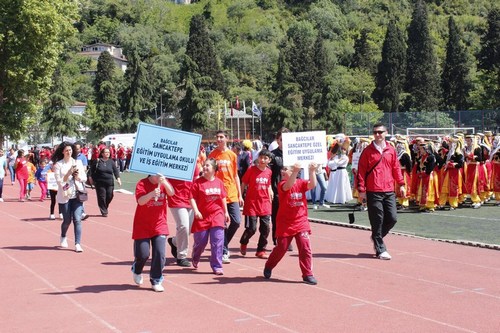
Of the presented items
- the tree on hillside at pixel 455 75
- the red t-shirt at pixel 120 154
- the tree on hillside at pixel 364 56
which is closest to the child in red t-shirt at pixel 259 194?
→ the red t-shirt at pixel 120 154

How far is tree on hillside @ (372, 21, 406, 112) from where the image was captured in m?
100

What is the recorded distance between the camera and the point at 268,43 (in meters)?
164

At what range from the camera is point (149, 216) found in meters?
8.88

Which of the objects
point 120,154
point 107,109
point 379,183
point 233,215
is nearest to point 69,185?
point 233,215

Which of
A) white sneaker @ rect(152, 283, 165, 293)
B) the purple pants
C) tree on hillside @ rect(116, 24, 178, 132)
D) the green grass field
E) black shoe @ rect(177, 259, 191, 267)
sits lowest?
white sneaker @ rect(152, 283, 165, 293)

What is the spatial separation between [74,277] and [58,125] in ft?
262

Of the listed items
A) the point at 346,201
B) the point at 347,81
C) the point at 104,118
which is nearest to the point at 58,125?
the point at 104,118

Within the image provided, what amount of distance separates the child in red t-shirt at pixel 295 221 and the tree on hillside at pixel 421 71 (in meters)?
90.0

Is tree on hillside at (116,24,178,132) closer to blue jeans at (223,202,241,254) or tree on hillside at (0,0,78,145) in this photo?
tree on hillside at (0,0,78,145)

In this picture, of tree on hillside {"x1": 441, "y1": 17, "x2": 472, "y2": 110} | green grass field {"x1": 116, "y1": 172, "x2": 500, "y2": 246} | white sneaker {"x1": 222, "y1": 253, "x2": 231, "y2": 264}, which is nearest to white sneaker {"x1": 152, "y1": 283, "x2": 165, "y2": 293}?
white sneaker {"x1": 222, "y1": 253, "x2": 231, "y2": 264}

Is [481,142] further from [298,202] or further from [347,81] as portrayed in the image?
[347,81]

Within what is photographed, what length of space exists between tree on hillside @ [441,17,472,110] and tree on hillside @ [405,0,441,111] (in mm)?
1550

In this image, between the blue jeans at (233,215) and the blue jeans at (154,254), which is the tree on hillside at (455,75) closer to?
the blue jeans at (233,215)

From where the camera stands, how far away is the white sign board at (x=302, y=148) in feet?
32.0
